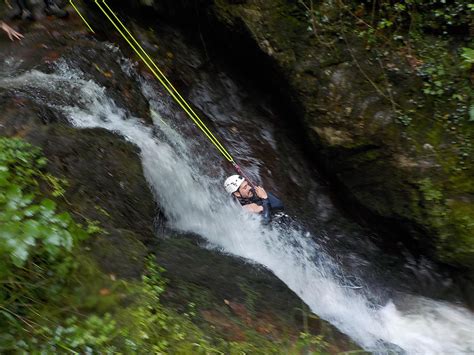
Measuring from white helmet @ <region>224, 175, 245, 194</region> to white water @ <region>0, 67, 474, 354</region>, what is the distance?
26 centimetres

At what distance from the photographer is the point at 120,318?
278 cm

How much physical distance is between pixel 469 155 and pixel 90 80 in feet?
17.2

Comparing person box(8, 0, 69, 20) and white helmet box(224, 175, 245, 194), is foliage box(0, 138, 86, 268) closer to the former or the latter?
white helmet box(224, 175, 245, 194)

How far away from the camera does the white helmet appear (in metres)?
6.07

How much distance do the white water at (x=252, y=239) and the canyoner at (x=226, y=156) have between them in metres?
0.24

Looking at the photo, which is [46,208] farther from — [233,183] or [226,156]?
[226,156]

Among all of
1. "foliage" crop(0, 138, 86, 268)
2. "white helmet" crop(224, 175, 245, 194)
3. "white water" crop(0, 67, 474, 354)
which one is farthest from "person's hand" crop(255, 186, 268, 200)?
"foliage" crop(0, 138, 86, 268)

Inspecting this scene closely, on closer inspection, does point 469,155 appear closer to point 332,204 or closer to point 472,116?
point 472,116

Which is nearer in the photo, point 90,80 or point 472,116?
point 472,116

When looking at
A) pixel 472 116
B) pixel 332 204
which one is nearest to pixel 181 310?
pixel 332 204

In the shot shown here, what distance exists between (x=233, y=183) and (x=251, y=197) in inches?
13.1

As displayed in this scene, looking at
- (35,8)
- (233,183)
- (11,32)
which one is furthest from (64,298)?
(35,8)

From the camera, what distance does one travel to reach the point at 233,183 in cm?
609

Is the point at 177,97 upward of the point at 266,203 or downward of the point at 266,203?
upward
